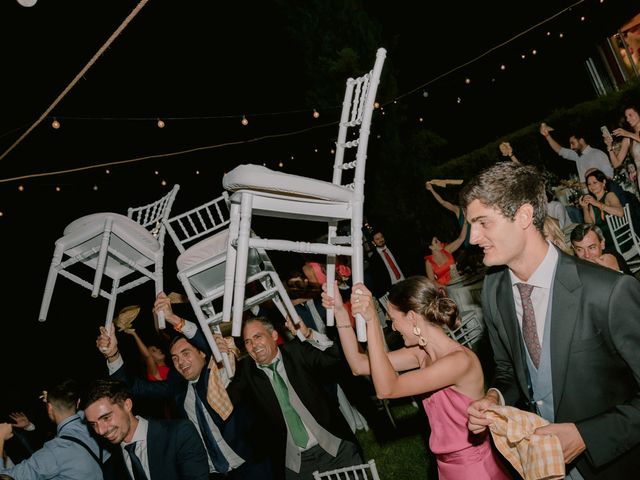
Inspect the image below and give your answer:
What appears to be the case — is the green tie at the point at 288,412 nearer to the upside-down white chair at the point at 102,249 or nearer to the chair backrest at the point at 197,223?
the upside-down white chair at the point at 102,249

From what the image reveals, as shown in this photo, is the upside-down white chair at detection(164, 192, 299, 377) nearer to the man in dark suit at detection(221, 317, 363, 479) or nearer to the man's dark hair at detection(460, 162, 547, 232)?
the man in dark suit at detection(221, 317, 363, 479)

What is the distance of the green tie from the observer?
3104mm

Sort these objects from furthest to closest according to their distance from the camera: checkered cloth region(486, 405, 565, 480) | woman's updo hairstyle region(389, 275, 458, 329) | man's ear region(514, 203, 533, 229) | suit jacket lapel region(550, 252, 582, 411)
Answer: woman's updo hairstyle region(389, 275, 458, 329), man's ear region(514, 203, 533, 229), suit jacket lapel region(550, 252, 582, 411), checkered cloth region(486, 405, 565, 480)

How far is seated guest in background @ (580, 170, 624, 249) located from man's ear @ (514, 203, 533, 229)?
180 inches

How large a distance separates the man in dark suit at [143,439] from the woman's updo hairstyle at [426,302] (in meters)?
1.84

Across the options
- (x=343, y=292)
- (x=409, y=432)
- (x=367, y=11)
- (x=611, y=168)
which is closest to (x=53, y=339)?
(x=343, y=292)

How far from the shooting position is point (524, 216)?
1.71m

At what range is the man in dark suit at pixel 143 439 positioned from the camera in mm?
2943

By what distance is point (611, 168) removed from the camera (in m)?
6.83

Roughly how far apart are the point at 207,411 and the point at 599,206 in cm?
546

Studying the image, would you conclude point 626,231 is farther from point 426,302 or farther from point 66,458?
point 66,458

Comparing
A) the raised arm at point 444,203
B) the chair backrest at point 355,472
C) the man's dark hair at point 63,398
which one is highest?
the raised arm at point 444,203

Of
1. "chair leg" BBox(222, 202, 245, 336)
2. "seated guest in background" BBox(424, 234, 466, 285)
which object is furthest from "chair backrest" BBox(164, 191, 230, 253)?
"seated guest in background" BBox(424, 234, 466, 285)

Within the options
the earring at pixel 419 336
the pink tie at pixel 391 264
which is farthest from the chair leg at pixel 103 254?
the pink tie at pixel 391 264
